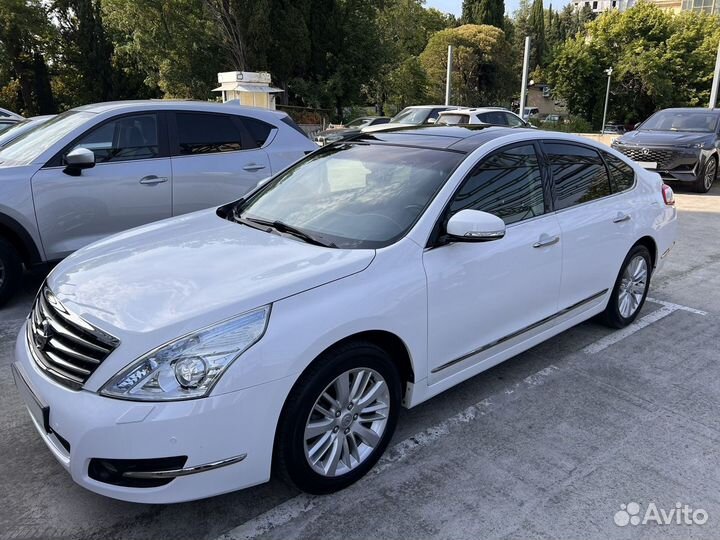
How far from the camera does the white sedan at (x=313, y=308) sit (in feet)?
7.23

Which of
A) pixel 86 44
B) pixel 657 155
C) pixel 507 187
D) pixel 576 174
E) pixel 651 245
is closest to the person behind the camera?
pixel 507 187

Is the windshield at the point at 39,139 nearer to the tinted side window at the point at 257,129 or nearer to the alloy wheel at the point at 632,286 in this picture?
the tinted side window at the point at 257,129

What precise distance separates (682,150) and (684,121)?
1849 mm

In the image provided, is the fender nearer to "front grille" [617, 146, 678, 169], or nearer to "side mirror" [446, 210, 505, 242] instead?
"side mirror" [446, 210, 505, 242]

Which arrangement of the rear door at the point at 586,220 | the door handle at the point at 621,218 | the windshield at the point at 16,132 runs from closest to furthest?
the rear door at the point at 586,220, the door handle at the point at 621,218, the windshield at the point at 16,132

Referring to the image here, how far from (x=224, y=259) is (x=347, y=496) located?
1.27 meters

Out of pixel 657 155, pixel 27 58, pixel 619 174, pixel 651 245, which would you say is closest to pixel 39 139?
pixel 619 174

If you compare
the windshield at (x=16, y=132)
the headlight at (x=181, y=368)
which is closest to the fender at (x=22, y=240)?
the windshield at (x=16, y=132)

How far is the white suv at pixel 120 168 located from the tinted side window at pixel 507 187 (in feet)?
10.5

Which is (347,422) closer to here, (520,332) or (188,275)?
(188,275)

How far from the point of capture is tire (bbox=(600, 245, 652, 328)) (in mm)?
→ 4465

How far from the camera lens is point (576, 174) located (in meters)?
4.04

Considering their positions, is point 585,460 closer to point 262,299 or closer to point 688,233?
point 262,299

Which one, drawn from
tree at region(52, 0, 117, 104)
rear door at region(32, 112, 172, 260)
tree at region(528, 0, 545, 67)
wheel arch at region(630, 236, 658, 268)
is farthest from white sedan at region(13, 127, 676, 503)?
tree at region(528, 0, 545, 67)
